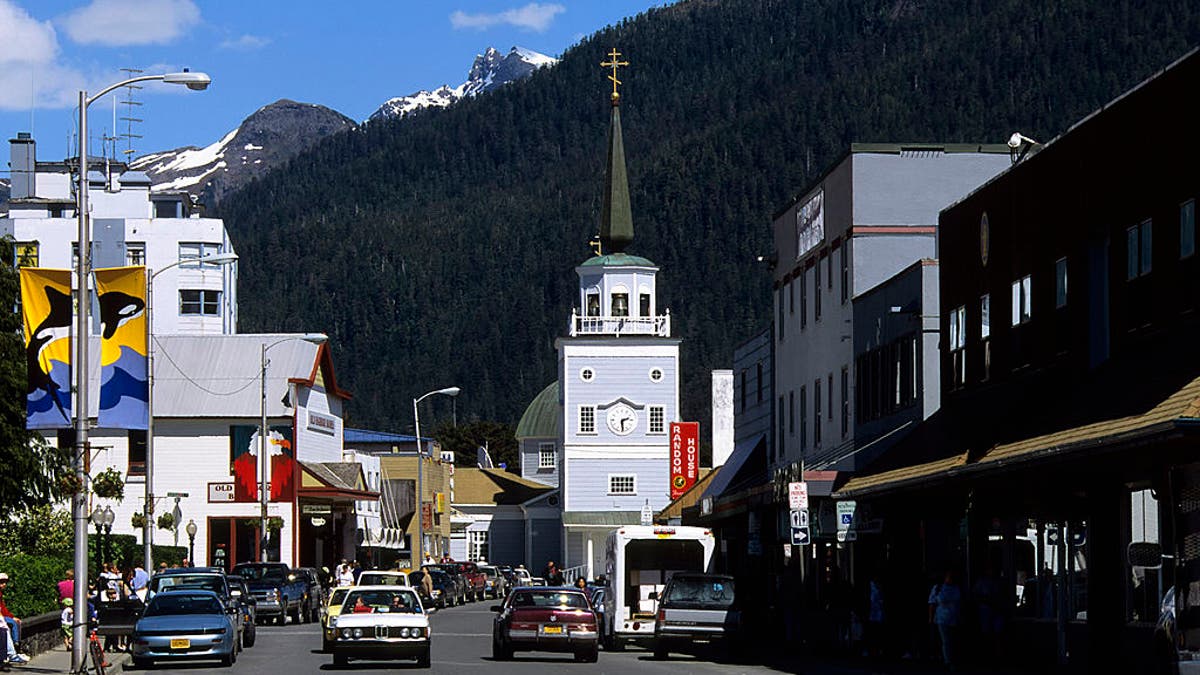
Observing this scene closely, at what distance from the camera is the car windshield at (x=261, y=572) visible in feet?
187

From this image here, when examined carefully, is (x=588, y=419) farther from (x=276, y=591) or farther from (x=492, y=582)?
(x=276, y=591)

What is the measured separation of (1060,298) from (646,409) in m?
83.0

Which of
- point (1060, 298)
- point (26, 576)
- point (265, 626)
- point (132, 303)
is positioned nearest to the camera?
point (132, 303)

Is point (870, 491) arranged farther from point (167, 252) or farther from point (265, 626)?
point (167, 252)

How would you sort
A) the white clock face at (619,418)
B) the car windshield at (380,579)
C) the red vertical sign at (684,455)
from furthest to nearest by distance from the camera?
the white clock face at (619,418), the red vertical sign at (684,455), the car windshield at (380,579)

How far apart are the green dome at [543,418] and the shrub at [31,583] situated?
112684mm

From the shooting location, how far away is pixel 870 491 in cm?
3503

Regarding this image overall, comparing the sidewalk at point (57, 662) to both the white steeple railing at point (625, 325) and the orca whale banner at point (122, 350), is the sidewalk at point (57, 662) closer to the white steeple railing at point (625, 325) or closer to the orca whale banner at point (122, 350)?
the orca whale banner at point (122, 350)

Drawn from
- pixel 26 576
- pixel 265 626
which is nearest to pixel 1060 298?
pixel 26 576

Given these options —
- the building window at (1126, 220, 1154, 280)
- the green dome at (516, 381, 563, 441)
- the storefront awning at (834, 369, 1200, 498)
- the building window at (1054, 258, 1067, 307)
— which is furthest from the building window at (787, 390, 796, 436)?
the green dome at (516, 381, 563, 441)

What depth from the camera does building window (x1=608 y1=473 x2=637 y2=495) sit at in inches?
4601

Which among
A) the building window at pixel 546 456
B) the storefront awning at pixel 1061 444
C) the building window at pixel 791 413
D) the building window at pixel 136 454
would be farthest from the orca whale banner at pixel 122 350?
the building window at pixel 546 456

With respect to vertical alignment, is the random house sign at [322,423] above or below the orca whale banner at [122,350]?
above

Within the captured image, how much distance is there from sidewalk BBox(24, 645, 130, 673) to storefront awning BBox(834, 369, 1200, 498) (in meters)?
13.0
